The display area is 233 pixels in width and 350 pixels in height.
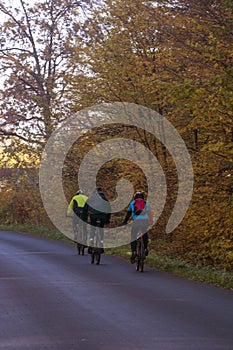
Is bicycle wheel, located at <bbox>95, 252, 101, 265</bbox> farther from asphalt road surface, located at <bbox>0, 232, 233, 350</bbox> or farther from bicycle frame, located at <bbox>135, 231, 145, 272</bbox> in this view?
bicycle frame, located at <bbox>135, 231, 145, 272</bbox>

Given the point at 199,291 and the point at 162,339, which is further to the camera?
the point at 199,291

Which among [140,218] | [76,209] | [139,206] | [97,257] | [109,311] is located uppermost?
[76,209]

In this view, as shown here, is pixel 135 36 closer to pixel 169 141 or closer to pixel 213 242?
pixel 169 141

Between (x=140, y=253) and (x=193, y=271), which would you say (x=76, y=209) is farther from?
(x=193, y=271)

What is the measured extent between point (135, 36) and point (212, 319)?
1536 centimetres

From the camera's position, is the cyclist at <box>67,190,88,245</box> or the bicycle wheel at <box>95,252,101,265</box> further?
the cyclist at <box>67,190,88,245</box>

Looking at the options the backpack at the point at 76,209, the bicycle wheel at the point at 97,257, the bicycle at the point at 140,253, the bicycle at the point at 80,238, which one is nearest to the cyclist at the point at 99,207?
the bicycle wheel at the point at 97,257

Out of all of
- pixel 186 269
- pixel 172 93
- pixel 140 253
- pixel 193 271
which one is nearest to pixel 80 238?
pixel 140 253

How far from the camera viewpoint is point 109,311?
1166 centimetres

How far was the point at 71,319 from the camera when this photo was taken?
1087 cm

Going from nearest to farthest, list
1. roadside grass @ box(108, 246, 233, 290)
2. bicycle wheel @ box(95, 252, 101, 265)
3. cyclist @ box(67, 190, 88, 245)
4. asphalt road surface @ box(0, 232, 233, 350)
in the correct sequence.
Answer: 1. asphalt road surface @ box(0, 232, 233, 350)
2. roadside grass @ box(108, 246, 233, 290)
3. bicycle wheel @ box(95, 252, 101, 265)
4. cyclist @ box(67, 190, 88, 245)

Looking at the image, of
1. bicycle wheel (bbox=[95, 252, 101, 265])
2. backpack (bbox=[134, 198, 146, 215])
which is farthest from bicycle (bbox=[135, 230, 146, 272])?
bicycle wheel (bbox=[95, 252, 101, 265])

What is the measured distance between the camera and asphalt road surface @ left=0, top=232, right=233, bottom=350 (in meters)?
9.16

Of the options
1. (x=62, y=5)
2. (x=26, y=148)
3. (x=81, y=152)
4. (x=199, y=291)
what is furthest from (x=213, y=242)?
(x=62, y=5)
